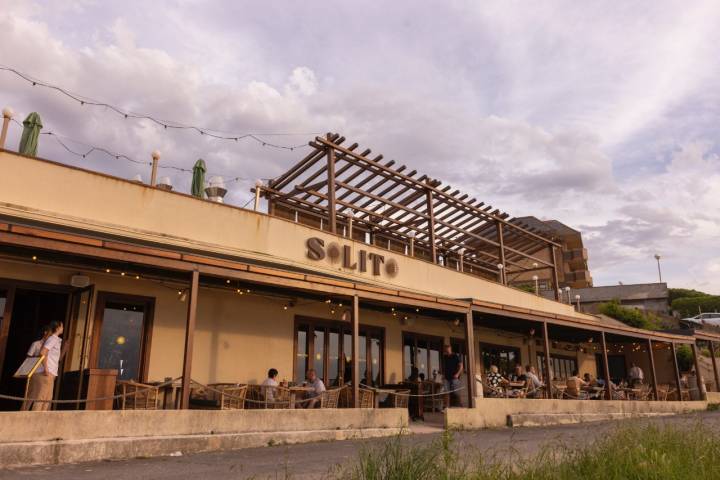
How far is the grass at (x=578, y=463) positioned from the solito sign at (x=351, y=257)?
29.5ft

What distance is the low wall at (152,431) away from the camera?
22.7 feet

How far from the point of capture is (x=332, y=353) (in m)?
14.3

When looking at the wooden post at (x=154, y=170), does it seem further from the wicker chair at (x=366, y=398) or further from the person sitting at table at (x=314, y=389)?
the wicker chair at (x=366, y=398)

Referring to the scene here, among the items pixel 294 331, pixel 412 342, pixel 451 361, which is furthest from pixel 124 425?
pixel 412 342

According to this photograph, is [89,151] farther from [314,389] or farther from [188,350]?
[314,389]

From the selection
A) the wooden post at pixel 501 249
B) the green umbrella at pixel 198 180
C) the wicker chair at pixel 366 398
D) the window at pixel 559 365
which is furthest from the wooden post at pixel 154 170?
the window at pixel 559 365

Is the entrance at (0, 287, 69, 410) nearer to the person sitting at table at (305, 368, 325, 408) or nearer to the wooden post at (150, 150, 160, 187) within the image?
the wooden post at (150, 150, 160, 187)

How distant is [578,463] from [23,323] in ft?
30.9

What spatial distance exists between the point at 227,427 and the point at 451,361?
623 cm

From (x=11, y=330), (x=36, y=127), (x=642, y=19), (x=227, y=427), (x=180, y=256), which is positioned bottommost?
(x=227, y=427)

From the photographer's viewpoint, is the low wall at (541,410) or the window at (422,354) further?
the window at (422,354)

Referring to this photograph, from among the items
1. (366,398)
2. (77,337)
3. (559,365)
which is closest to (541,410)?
(366,398)

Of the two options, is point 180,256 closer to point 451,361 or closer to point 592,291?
point 451,361

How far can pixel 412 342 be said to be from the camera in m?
16.5
